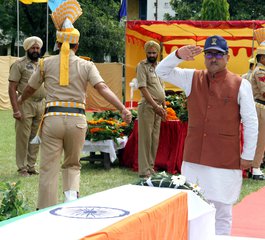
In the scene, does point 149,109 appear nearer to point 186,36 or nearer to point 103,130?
point 103,130

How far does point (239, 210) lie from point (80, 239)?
6253 millimetres

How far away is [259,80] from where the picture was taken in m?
11.1

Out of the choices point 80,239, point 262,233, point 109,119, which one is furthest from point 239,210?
point 80,239

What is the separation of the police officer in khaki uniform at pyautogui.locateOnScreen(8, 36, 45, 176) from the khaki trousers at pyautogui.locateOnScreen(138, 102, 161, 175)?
153 centimetres

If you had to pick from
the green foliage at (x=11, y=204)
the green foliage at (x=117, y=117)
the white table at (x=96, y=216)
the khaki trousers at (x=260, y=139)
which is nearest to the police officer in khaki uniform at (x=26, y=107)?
the green foliage at (x=117, y=117)

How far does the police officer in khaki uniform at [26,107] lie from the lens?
1039 cm

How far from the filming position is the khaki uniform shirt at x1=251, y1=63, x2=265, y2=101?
1097cm

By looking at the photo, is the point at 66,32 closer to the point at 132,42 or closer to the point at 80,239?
the point at 80,239


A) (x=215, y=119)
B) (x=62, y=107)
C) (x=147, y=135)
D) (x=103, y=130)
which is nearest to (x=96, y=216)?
(x=215, y=119)

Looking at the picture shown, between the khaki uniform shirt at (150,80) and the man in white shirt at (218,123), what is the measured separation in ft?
14.6

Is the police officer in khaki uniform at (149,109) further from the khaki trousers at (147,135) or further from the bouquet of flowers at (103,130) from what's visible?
the bouquet of flowers at (103,130)

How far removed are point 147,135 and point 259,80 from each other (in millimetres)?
1930

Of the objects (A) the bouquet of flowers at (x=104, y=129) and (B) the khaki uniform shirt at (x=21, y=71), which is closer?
(B) the khaki uniform shirt at (x=21, y=71)

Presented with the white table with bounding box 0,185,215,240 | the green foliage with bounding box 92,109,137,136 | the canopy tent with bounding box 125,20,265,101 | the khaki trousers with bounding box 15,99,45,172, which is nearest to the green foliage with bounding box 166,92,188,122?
the green foliage with bounding box 92,109,137,136
